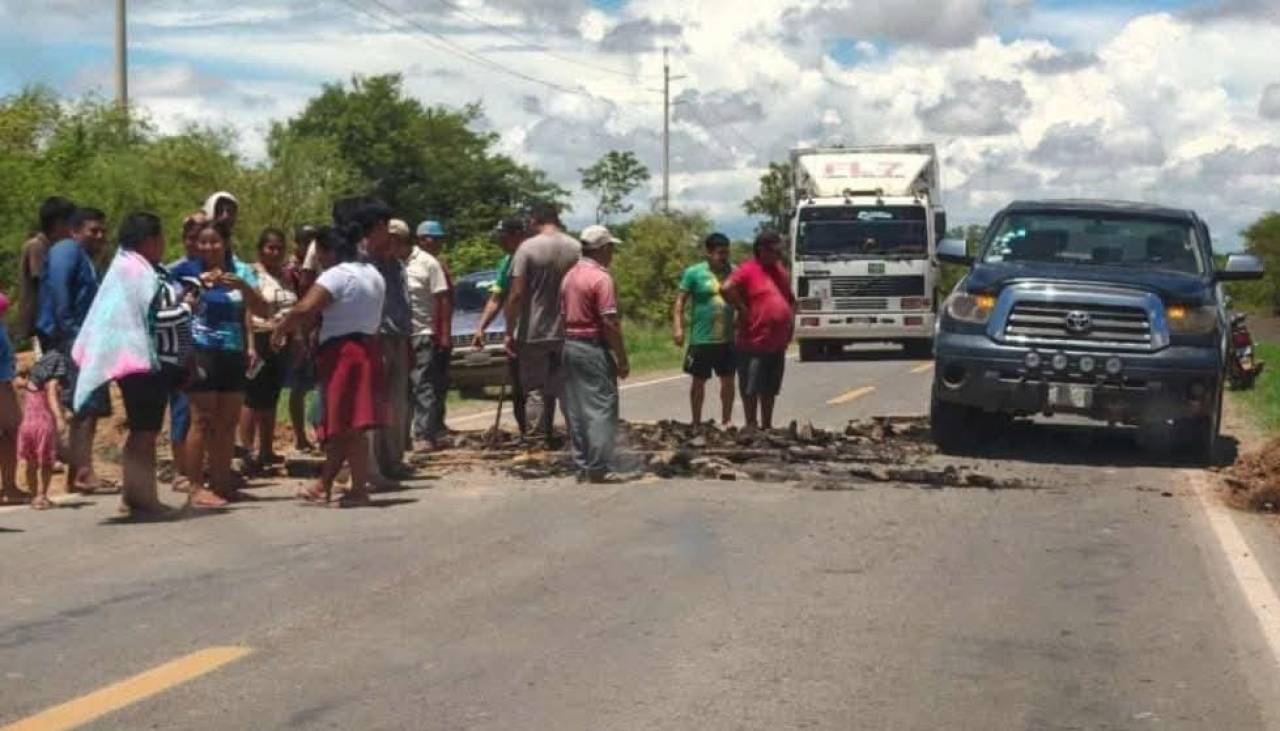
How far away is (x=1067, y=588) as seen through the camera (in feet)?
29.5

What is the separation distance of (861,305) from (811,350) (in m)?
2.42

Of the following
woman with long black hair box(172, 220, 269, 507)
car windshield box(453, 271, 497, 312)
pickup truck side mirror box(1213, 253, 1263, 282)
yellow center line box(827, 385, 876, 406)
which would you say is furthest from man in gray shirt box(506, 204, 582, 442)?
car windshield box(453, 271, 497, 312)

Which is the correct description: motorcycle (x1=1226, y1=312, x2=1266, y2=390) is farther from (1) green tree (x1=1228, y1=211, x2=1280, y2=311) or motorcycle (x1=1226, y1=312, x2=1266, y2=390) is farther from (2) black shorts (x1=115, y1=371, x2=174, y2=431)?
(1) green tree (x1=1228, y1=211, x2=1280, y2=311)

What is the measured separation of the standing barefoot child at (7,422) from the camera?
1112cm

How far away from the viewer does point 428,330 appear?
14719mm

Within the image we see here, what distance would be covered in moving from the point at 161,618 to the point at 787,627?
2548 mm

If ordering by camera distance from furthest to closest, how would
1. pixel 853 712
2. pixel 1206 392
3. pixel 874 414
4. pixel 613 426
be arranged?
pixel 874 414
pixel 1206 392
pixel 613 426
pixel 853 712

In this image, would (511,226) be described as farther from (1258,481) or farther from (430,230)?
(1258,481)

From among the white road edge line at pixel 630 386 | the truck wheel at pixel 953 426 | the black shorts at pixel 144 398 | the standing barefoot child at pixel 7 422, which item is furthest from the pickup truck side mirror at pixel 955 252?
the standing barefoot child at pixel 7 422

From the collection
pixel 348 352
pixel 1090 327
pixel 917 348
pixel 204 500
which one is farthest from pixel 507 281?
→ pixel 917 348

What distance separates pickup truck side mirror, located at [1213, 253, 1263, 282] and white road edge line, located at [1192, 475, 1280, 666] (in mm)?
2376

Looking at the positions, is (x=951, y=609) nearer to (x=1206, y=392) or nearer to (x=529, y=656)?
(x=529, y=656)

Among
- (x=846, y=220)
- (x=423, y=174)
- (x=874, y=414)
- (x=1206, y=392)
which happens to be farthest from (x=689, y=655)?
(x=423, y=174)

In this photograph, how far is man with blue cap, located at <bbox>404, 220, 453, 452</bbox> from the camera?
14.6 metres
